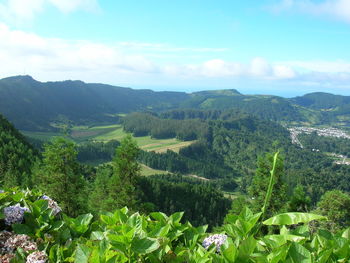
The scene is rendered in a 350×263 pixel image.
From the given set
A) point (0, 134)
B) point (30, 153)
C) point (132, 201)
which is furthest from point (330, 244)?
point (0, 134)

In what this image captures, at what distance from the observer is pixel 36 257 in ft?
9.59

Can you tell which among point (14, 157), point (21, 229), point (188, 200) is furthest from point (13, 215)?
point (188, 200)

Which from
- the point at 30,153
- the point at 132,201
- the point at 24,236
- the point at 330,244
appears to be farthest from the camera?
the point at 30,153

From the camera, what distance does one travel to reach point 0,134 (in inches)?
3073

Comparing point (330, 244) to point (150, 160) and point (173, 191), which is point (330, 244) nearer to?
point (173, 191)

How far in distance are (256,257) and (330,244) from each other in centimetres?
98

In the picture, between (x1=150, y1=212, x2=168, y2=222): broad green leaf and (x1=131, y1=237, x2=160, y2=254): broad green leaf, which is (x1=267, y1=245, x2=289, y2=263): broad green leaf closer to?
(x1=131, y1=237, x2=160, y2=254): broad green leaf

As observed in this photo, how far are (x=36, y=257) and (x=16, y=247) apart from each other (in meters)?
0.53

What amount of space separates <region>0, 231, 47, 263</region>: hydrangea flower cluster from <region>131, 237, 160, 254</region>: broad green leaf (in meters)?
1.01

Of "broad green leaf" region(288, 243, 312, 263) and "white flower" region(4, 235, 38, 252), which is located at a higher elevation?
"broad green leaf" region(288, 243, 312, 263)

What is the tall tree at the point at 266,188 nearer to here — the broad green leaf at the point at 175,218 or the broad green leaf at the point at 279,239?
the broad green leaf at the point at 175,218

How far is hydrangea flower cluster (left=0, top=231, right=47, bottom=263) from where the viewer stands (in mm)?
2928

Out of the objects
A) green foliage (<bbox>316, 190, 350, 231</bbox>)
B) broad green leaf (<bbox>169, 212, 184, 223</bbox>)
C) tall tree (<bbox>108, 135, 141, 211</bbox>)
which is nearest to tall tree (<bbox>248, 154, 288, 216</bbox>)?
green foliage (<bbox>316, 190, 350, 231</bbox>)

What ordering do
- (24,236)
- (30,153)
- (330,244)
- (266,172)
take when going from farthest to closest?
(30,153), (266,172), (24,236), (330,244)
